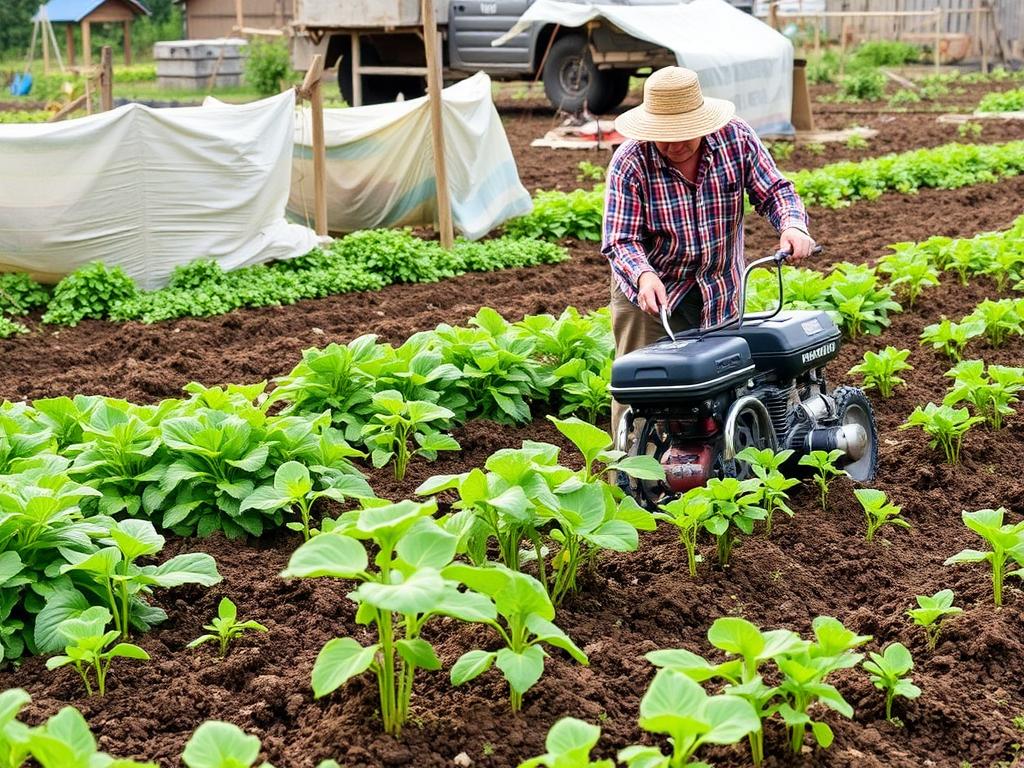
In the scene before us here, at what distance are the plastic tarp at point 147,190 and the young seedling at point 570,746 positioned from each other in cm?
704

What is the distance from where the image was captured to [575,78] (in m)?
19.0

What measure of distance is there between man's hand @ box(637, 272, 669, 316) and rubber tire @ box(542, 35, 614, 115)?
46.7 ft

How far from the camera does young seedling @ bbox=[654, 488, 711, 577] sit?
4016 mm

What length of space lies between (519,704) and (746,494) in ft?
4.93

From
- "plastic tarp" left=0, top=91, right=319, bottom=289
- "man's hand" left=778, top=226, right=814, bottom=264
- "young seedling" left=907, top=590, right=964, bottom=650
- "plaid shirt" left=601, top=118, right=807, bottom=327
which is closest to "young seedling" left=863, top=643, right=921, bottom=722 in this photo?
"young seedling" left=907, top=590, right=964, bottom=650

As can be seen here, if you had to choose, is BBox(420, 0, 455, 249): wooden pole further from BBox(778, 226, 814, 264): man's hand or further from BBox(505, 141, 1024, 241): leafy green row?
BBox(778, 226, 814, 264): man's hand

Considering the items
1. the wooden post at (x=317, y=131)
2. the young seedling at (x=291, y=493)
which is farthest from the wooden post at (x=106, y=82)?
the young seedling at (x=291, y=493)

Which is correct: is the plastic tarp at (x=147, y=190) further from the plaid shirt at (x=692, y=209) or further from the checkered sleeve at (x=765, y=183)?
the checkered sleeve at (x=765, y=183)

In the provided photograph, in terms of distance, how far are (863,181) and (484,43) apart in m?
7.38

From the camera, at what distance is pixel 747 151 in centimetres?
491

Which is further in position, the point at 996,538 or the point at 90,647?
the point at 996,538

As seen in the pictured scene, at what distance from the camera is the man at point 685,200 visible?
4703 millimetres

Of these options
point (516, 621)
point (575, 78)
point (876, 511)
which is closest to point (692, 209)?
point (876, 511)

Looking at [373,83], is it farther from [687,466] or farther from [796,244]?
[687,466]
